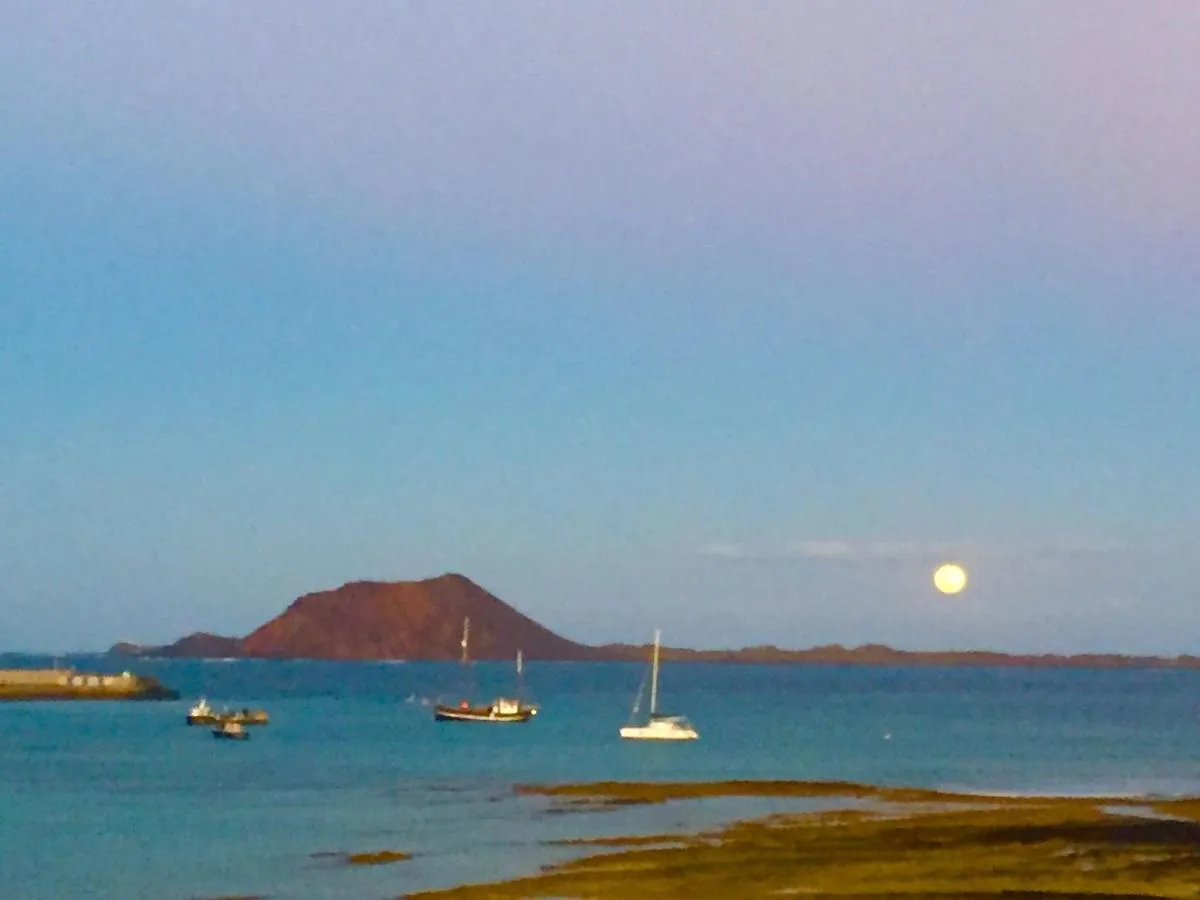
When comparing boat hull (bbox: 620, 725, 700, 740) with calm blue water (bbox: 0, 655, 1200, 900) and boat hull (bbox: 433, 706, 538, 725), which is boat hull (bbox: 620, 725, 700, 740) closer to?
calm blue water (bbox: 0, 655, 1200, 900)

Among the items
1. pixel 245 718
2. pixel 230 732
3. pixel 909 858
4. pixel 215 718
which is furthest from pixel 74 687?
pixel 909 858

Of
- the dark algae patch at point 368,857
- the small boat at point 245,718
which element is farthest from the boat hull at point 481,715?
the dark algae patch at point 368,857

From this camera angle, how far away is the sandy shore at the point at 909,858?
114 feet

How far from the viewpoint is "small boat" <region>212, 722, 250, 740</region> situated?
103 m

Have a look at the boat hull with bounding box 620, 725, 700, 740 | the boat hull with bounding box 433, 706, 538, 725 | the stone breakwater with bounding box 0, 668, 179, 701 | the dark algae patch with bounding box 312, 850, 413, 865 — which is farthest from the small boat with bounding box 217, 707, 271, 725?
the dark algae patch with bounding box 312, 850, 413, 865

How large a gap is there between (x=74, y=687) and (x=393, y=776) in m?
106

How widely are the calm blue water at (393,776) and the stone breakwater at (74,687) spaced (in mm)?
15679

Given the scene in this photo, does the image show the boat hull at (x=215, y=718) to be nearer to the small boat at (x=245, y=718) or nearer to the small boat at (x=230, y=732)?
the small boat at (x=245, y=718)

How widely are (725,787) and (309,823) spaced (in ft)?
59.3

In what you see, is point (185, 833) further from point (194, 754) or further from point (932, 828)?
point (194, 754)

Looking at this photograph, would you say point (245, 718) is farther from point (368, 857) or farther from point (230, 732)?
point (368, 857)

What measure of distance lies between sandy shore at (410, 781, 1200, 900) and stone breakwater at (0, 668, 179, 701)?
126499 mm

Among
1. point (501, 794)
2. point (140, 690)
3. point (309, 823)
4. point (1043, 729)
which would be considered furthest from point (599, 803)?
point (140, 690)

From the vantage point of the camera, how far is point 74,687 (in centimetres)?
16938
